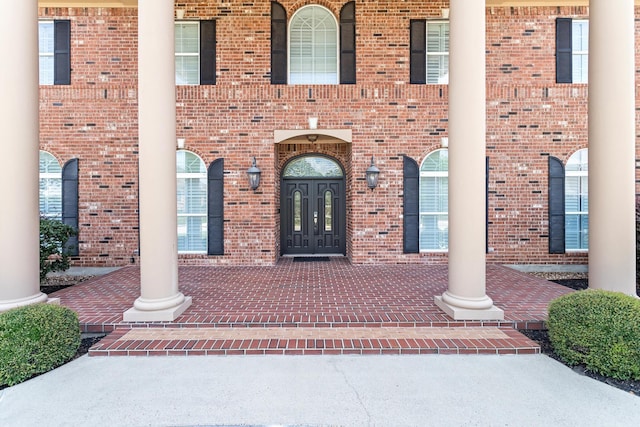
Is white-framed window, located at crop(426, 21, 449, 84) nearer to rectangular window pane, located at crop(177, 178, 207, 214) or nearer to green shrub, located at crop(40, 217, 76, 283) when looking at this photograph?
rectangular window pane, located at crop(177, 178, 207, 214)

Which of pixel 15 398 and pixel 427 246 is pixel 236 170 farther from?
pixel 15 398

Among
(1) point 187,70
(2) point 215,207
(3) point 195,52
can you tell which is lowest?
(2) point 215,207

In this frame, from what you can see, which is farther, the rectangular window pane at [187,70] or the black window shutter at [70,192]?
the rectangular window pane at [187,70]

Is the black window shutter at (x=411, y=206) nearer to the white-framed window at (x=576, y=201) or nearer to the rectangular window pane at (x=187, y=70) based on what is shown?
the white-framed window at (x=576, y=201)

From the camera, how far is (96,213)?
8000 mm

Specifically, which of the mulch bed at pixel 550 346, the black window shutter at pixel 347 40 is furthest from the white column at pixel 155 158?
the black window shutter at pixel 347 40

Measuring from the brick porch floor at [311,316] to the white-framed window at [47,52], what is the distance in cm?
507

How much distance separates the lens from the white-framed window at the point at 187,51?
8.03 meters

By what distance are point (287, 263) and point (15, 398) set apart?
5577mm

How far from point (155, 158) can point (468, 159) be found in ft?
13.3

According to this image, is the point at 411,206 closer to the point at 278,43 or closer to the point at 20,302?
the point at 278,43

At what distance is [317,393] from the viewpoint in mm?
2908

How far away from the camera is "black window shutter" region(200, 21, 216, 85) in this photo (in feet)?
26.0

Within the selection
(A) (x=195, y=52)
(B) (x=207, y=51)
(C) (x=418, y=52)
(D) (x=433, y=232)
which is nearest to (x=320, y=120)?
(C) (x=418, y=52)
